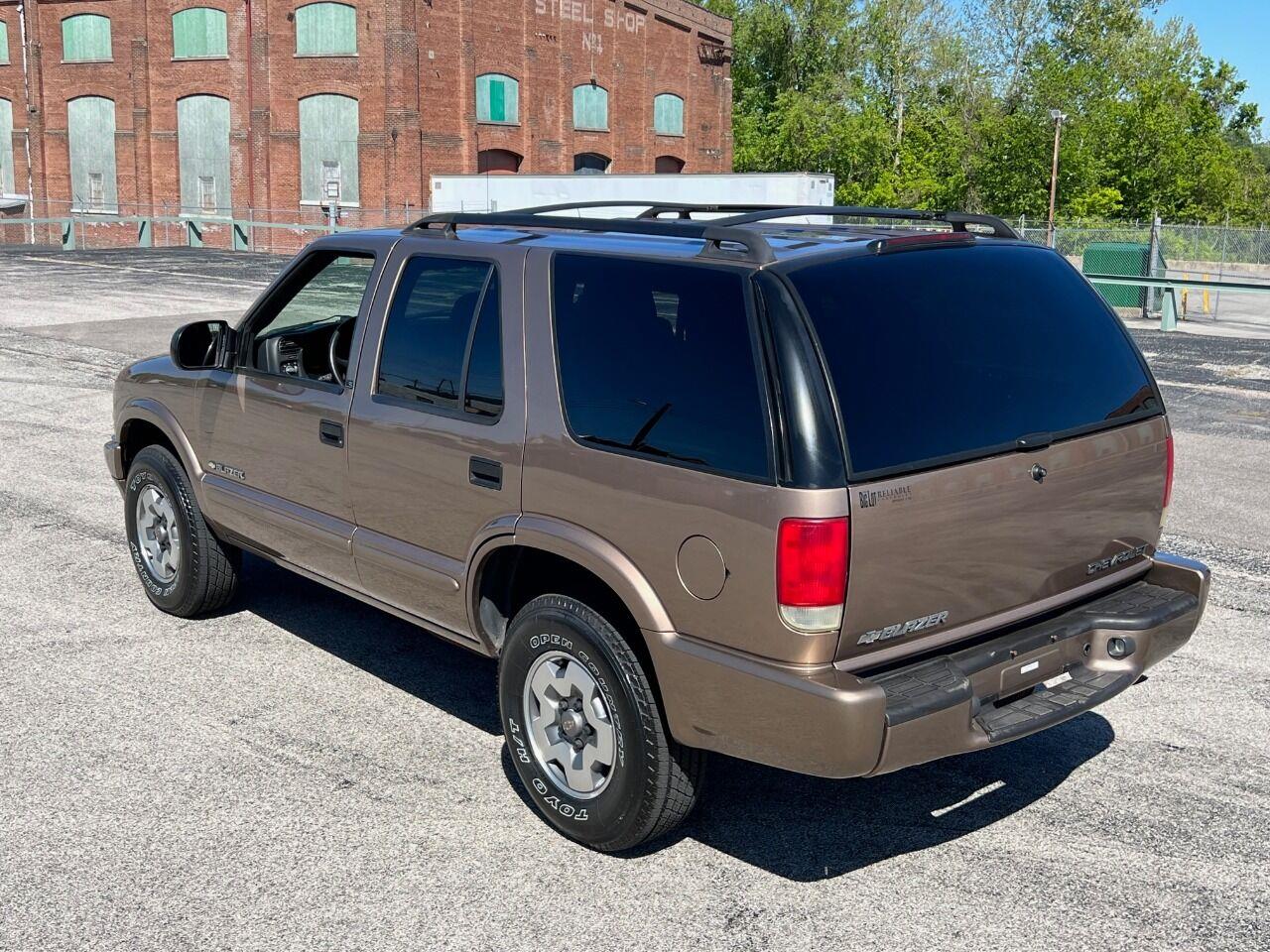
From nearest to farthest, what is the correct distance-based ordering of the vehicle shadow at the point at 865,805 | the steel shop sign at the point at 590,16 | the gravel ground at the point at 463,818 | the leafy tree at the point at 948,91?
the gravel ground at the point at 463,818
the vehicle shadow at the point at 865,805
the steel shop sign at the point at 590,16
the leafy tree at the point at 948,91

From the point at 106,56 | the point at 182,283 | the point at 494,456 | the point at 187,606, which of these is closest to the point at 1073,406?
the point at 494,456

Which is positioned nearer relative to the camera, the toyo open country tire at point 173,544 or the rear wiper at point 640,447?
the rear wiper at point 640,447

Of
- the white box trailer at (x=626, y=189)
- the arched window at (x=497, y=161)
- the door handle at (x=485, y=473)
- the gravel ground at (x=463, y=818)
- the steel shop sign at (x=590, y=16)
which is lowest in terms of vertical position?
the gravel ground at (x=463, y=818)

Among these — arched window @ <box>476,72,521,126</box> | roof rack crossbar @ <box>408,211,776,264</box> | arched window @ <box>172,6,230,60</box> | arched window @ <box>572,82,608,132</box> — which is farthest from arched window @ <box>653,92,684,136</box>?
roof rack crossbar @ <box>408,211,776,264</box>

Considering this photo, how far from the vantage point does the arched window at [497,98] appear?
48.9 metres

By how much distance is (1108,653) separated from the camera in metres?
4.46

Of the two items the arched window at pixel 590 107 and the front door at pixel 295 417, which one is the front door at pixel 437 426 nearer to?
the front door at pixel 295 417

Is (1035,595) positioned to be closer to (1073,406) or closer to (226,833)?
(1073,406)

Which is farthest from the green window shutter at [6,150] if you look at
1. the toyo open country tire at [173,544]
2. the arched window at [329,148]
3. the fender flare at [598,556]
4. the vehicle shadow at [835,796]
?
the fender flare at [598,556]

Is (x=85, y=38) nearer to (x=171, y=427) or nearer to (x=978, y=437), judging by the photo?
(x=171, y=427)

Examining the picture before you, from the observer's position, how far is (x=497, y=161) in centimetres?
5053

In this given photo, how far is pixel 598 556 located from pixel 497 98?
→ 1875 inches

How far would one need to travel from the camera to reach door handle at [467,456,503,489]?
4.58 metres

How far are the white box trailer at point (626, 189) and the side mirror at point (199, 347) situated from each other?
21.6 m
